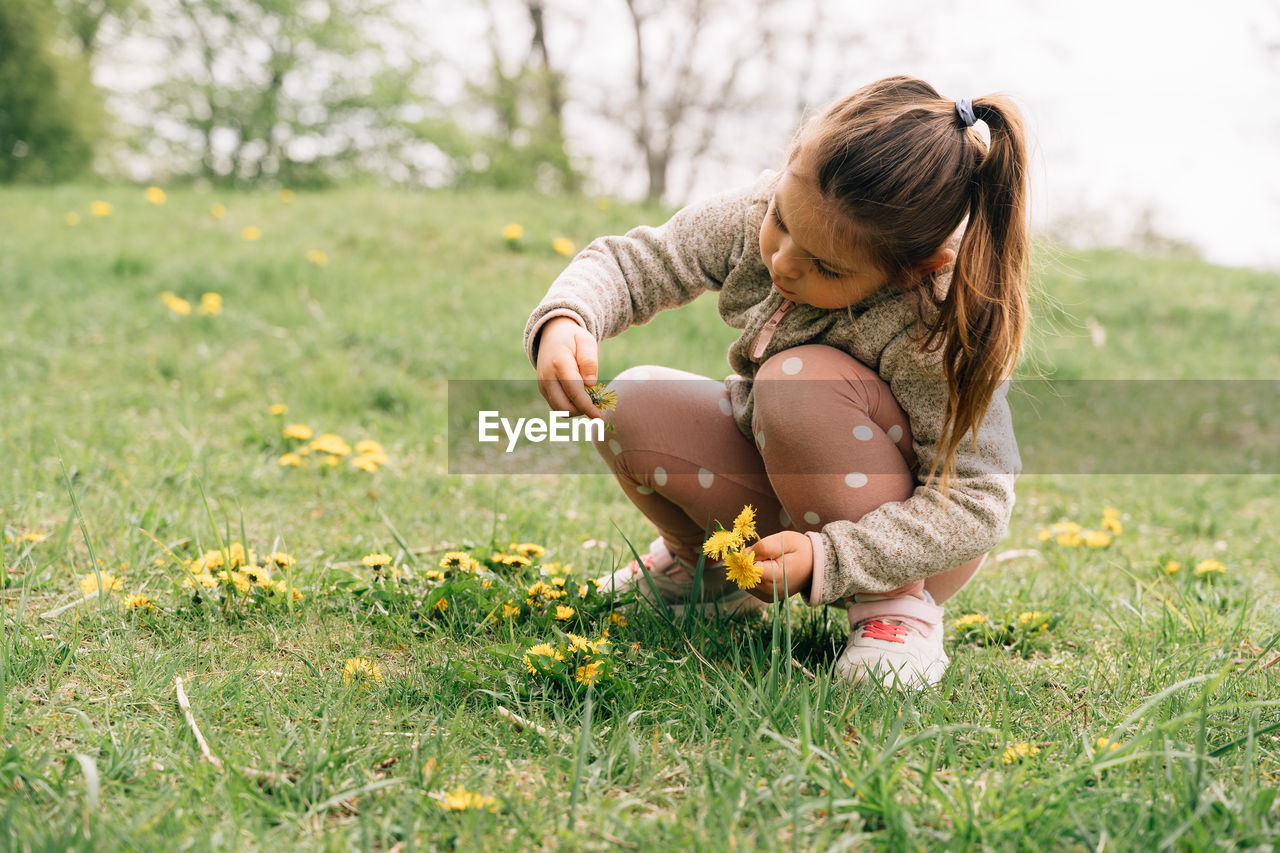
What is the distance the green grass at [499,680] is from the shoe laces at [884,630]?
11cm

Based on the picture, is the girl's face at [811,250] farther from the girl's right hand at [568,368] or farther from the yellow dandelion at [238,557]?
the yellow dandelion at [238,557]

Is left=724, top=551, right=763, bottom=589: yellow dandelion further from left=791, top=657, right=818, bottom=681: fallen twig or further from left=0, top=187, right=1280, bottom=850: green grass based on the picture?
left=791, top=657, right=818, bottom=681: fallen twig

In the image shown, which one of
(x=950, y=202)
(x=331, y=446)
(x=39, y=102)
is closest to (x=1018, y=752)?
(x=950, y=202)

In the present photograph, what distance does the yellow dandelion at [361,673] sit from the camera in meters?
1.49

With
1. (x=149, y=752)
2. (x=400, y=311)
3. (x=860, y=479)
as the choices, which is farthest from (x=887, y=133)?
(x=400, y=311)

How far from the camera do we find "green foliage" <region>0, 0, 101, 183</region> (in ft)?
41.7

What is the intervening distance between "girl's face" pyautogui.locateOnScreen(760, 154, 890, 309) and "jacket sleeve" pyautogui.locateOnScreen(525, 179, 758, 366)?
17 cm

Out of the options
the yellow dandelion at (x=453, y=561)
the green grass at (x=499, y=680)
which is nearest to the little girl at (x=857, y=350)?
the green grass at (x=499, y=680)

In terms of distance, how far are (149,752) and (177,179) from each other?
18909 millimetres

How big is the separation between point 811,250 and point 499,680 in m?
0.87

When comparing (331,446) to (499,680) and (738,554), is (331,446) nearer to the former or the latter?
(499,680)

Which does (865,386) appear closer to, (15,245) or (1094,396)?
(1094,396)

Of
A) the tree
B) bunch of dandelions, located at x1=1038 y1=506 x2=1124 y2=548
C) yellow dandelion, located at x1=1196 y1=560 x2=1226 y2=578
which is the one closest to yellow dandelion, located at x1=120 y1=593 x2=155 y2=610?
bunch of dandelions, located at x1=1038 y1=506 x2=1124 y2=548

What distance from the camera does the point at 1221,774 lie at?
1.25 m
